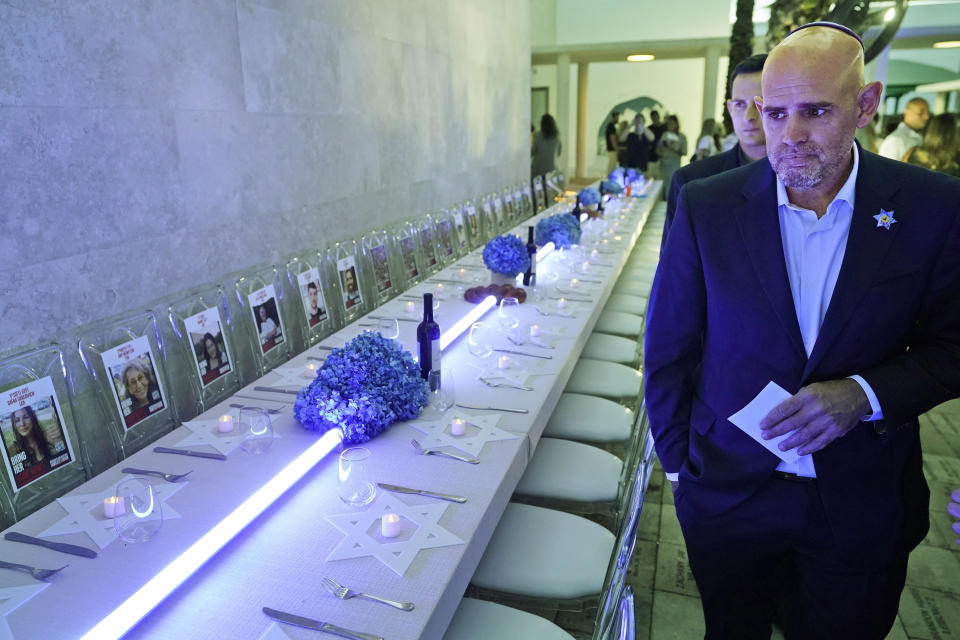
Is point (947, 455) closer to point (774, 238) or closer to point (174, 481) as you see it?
point (774, 238)

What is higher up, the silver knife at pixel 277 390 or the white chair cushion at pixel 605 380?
the silver knife at pixel 277 390

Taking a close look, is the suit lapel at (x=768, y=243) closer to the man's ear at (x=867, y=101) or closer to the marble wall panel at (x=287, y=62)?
the man's ear at (x=867, y=101)

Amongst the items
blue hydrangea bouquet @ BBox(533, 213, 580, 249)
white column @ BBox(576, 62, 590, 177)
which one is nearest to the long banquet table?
blue hydrangea bouquet @ BBox(533, 213, 580, 249)

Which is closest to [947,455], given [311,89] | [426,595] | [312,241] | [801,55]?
[801,55]

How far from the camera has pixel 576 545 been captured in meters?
2.16

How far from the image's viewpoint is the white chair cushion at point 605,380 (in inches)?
138

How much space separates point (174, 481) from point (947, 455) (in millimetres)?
4239

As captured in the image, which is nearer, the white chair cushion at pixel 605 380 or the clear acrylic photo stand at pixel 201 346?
the clear acrylic photo stand at pixel 201 346

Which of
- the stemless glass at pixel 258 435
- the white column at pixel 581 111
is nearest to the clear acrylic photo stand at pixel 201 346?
the stemless glass at pixel 258 435

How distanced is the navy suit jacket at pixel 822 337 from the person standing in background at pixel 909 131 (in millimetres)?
6477

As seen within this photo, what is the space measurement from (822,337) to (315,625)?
1312 millimetres

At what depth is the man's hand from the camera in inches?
60.6

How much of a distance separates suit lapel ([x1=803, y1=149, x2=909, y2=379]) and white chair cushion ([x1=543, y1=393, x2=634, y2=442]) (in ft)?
4.91

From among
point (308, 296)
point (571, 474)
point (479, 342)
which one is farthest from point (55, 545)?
point (308, 296)
